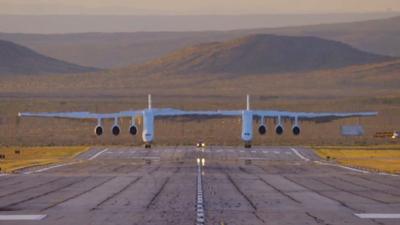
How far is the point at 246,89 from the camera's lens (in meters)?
162

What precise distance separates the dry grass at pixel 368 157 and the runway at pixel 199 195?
2272 mm

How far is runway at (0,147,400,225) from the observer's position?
71.4 ft

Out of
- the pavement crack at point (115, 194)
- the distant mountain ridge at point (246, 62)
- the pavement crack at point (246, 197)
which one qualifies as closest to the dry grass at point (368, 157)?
the pavement crack at point (246, 197)

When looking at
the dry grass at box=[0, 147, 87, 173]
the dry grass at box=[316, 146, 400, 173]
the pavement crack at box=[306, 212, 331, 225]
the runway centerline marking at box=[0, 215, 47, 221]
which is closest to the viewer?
the pavement crack at box=[306, 212, 331, 225]

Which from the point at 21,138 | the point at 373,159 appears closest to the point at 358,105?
the point at 21,138

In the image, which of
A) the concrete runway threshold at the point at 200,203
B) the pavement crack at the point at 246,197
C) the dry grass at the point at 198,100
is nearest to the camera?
the concrete runway threshold at the point at 200,203

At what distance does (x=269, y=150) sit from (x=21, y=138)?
95.9 ft

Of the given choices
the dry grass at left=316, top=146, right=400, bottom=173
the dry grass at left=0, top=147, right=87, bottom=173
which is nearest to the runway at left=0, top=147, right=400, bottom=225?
the dry grass at left=316, top=146, right=400, bottom=173

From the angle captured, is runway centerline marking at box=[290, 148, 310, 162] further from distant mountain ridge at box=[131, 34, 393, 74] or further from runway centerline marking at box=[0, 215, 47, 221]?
distant mountain ridge at box=[131, 34, 393, 74]

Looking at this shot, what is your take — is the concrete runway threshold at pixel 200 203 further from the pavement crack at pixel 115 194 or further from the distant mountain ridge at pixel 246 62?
the distant mountain ridge at pixel 246 62

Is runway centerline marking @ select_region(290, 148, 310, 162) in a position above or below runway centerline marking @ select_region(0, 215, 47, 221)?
above

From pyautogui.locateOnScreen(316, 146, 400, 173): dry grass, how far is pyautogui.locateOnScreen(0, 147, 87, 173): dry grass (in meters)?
13.1

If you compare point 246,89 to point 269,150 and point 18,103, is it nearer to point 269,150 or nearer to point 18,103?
point 18,103

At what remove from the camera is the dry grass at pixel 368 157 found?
50.0 meters
